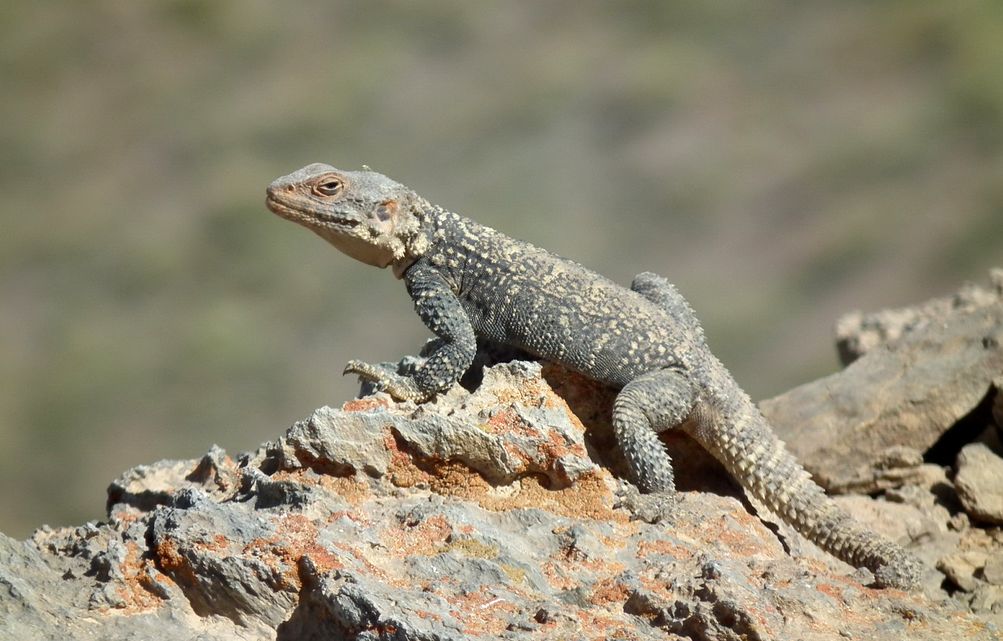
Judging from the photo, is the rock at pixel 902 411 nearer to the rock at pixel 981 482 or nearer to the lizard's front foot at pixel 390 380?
the rock at pixel 981 482

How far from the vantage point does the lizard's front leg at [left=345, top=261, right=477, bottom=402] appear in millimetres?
3924

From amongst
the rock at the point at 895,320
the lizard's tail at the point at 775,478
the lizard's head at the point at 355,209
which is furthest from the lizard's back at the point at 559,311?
the rock at the point at 895,320

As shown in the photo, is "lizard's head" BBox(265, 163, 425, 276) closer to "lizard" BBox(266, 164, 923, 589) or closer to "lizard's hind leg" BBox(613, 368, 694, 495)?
"lizard" BBox(266, 164, 923, 589)

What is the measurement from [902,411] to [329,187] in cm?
276

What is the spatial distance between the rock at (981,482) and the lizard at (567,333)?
28.0 inches

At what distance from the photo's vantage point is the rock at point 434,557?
2.91m

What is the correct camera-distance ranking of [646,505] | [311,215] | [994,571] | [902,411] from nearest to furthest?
[646,505]
[994,571]
[311,215]
[902,411]

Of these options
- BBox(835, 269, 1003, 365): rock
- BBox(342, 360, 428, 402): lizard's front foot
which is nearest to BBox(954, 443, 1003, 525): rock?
BBox(835, 269, 1003, 365): rock

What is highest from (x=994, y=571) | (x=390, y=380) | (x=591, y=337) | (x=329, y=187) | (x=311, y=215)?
(x=329, y=187)

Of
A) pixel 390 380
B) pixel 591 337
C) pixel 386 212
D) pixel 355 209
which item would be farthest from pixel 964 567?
pixel 355 209

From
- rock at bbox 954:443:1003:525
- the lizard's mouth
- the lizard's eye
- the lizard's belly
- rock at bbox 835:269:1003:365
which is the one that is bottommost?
rock at bbox 954:443:1003:525

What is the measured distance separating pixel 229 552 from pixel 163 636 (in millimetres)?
284

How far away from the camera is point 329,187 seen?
4.27 metres

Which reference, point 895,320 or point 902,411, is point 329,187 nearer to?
point 902,411
